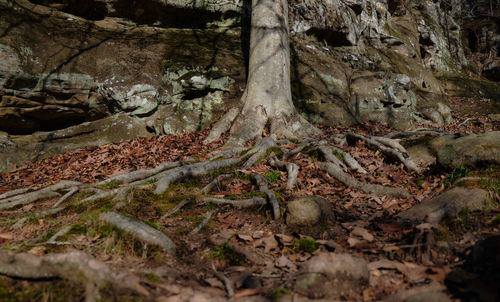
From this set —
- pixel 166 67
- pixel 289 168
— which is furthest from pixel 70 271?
pixel 166 67

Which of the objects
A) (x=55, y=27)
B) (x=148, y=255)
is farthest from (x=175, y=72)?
(x=148, y=255)

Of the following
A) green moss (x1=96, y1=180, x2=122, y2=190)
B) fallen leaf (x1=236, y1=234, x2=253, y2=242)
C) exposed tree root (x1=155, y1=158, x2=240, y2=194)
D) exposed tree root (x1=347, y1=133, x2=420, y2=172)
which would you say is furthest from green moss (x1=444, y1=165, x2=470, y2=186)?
green moss (x1=96, y1=180, x2=122, y2=190)

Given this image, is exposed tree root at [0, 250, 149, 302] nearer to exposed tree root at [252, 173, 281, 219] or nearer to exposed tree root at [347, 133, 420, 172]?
exposed tree root at [252, 173, 281, 219]

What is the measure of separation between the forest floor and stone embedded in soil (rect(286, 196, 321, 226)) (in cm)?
9

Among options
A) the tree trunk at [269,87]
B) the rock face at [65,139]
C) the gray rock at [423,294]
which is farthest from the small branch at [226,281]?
the rock face at [65,139]

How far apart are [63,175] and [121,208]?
3284 millimetres

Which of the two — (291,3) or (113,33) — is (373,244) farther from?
(291,3)

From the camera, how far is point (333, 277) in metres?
1.91

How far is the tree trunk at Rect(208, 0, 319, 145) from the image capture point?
667cm

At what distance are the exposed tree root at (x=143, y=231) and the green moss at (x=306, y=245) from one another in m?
1.22

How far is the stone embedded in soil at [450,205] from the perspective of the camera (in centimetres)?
257

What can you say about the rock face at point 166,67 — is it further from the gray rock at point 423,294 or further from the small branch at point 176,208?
the gray rock at point 423,294

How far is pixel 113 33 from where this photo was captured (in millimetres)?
8938

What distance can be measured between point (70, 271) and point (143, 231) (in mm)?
742
